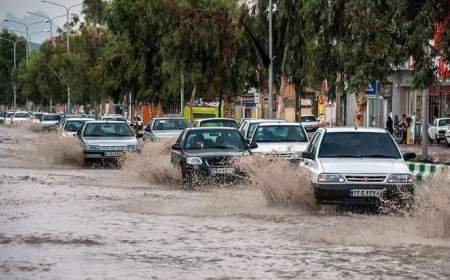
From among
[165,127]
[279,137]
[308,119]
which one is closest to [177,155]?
[279,137]

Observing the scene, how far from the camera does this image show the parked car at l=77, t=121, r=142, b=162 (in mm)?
32125

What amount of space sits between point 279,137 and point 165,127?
43.8ft

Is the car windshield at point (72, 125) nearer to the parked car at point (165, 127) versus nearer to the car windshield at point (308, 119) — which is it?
the parked car at point (165, 127)

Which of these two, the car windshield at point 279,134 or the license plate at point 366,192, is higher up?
the car windshield at point 279,134

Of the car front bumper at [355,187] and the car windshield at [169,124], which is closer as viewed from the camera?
the car front bumper at [355,187]

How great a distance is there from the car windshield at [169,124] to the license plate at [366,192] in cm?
2306

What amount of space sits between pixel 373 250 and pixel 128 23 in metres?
46.0

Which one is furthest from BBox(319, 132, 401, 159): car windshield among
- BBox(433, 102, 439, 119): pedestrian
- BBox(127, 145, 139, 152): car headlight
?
A: BBox(433, 102, 439, 119): pedestrian

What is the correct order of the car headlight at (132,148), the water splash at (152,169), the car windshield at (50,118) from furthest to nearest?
the car windshield at (50,118)
the car headlight at (132,148)
the water splash at (152,169)

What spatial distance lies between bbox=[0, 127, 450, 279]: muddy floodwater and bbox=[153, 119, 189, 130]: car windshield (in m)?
17.4

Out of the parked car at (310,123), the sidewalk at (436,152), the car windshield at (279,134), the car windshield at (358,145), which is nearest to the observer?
the car windshield at (358,145)

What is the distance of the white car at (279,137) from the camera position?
25984mm

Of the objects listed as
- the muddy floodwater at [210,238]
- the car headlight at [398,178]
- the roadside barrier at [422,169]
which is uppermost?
the car headlight at [398,178]

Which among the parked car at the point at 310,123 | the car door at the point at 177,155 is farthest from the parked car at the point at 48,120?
the car door at the point at 177,155
